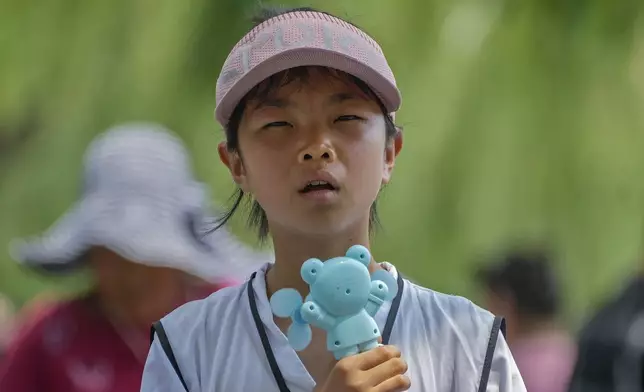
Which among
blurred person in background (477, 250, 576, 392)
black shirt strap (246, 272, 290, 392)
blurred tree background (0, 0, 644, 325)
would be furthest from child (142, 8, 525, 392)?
blurred tree background (0, 0, 644, 325)

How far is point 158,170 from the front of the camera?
66.6 inches

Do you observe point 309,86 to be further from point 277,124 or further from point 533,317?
point 533,317

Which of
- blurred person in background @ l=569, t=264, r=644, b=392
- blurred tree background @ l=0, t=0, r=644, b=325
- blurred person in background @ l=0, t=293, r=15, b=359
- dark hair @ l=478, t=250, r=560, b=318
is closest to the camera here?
blurred person in background @ l=569, t=264, r=644, b=392

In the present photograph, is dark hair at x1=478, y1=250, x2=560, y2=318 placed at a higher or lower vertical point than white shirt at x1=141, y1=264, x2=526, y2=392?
higher

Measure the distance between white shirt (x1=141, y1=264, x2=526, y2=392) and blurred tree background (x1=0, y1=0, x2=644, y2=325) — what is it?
1658 mm

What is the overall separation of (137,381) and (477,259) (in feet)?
4.63

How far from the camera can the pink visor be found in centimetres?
93

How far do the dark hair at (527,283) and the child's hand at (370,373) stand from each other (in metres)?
1.53

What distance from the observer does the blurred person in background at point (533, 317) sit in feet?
6.91

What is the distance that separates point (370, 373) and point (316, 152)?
0.21 meters

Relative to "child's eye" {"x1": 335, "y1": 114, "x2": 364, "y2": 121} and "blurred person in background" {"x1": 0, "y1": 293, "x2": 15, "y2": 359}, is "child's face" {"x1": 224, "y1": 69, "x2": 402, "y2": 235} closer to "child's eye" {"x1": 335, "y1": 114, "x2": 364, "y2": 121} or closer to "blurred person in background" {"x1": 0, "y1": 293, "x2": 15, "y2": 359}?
"child's eye" {"x1": 335, "y1": 114, "x2": 364, "y2": 121}

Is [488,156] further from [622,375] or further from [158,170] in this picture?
[158,170]

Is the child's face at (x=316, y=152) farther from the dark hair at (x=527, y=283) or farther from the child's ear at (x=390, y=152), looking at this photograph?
the dark hair at (x=527, y=283)

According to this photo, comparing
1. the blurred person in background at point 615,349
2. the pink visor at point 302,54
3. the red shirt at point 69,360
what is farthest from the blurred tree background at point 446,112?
the pink visor at point 302,54
